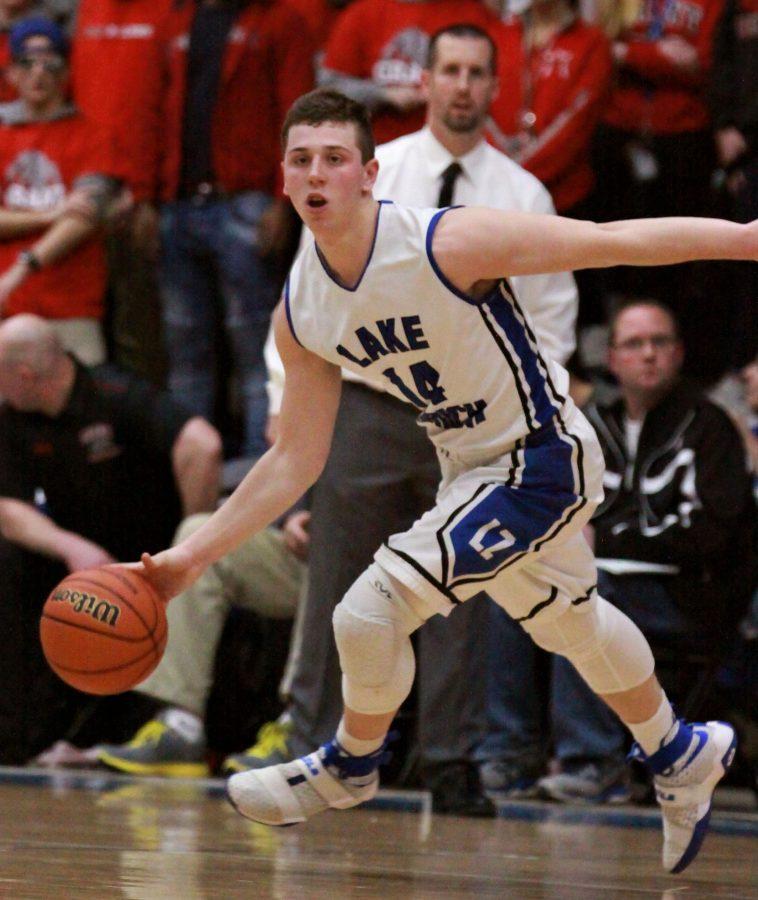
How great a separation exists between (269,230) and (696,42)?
1.90 metres

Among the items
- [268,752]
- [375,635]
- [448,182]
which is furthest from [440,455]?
[268,752]

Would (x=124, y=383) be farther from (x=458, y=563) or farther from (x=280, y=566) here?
(x=458, y=563)

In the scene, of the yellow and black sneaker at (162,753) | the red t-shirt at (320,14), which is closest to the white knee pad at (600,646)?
the yellow and black sneaker at (162,753)

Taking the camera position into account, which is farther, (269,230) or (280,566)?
(269,230)

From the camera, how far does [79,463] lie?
6.53 meters

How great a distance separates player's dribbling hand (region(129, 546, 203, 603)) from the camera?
3.78 m

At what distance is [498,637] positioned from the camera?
6.02 meters

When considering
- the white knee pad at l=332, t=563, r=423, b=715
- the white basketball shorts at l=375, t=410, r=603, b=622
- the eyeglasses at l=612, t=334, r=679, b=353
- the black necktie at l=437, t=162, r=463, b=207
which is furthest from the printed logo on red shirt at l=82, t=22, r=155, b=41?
the white knee pad at l=332, t=563, r=423, b=715

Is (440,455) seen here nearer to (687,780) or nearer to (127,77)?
(687,780)

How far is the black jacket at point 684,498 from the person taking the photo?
228 inches

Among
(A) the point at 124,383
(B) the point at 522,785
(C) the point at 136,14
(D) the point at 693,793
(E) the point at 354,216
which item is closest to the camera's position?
(E) the point at 354,216

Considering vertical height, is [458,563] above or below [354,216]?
below

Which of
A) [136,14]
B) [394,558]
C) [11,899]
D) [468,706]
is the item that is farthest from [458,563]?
[136,14]

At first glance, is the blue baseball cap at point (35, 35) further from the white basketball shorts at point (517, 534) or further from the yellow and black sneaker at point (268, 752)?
the white basketball shorts at point (517, 534)
